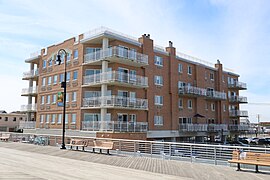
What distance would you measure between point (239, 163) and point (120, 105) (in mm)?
16942

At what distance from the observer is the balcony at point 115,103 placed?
26.4 meters

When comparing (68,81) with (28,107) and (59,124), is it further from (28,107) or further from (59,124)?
(28,107)

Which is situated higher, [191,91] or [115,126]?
[191,91]

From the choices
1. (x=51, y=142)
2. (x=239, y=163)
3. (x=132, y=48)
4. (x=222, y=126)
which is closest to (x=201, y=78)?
(x=222, y=126)

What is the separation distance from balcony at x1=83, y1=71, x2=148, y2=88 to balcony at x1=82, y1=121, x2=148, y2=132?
4.00 metres

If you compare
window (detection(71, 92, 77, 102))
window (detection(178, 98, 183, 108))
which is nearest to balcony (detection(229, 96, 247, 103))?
window (detection(178, 98, 183, 108))

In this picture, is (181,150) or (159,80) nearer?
(181,150)

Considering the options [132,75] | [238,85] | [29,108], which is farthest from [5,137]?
[238,85]

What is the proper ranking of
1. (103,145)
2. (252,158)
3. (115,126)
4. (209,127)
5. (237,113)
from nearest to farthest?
(252,158)
(103,145)
(115,126)
(209,127)
(237,113)

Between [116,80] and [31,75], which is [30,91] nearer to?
[31,75]

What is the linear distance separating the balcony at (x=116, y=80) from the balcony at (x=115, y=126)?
4.00 meters

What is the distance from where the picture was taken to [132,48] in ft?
100

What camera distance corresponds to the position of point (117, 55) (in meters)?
27.0

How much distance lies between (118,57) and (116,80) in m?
2.40
